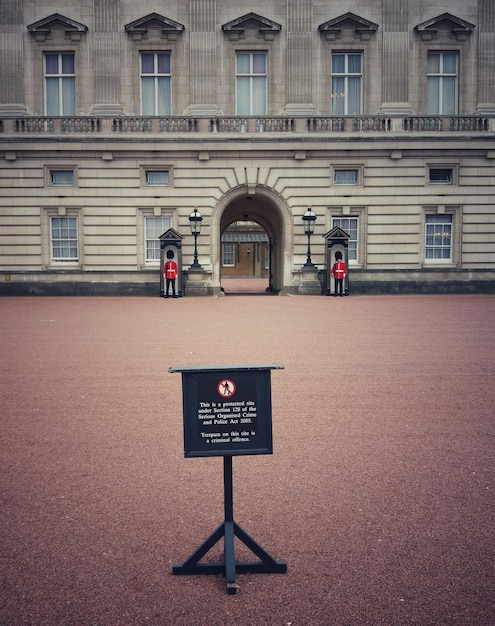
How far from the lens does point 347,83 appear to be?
28875 mm

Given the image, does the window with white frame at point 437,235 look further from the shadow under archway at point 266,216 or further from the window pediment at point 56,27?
the window pediment at point 56,27

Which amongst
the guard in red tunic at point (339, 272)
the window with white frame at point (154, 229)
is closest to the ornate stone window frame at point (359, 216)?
the guard in red tunic at point (339, 272)

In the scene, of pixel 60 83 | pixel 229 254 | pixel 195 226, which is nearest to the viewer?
pixel 195 226

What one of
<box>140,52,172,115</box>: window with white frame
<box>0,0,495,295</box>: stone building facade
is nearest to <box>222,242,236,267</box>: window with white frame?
<box>0,0,495,295</box>: stone building facade

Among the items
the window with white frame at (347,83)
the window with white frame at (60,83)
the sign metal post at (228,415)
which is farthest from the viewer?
the window with white frame at (347,83)

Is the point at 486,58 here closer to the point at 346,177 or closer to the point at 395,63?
the point at 395,63

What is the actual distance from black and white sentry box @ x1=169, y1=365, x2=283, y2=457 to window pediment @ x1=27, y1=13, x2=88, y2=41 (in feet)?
95.1

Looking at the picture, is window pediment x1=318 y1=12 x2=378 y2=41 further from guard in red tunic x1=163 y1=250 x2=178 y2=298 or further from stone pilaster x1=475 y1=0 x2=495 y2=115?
guard in red tunic x1=163 y1=250 x2=178 y2=298

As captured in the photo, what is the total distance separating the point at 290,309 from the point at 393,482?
15.7 m

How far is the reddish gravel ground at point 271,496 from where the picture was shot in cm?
336

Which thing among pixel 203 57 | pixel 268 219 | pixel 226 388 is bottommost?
pixel 226 388

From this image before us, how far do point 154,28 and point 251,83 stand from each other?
5196mm

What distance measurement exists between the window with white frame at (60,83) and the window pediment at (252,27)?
7680 millimetres

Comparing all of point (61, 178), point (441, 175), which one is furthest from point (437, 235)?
point (61, 178)
